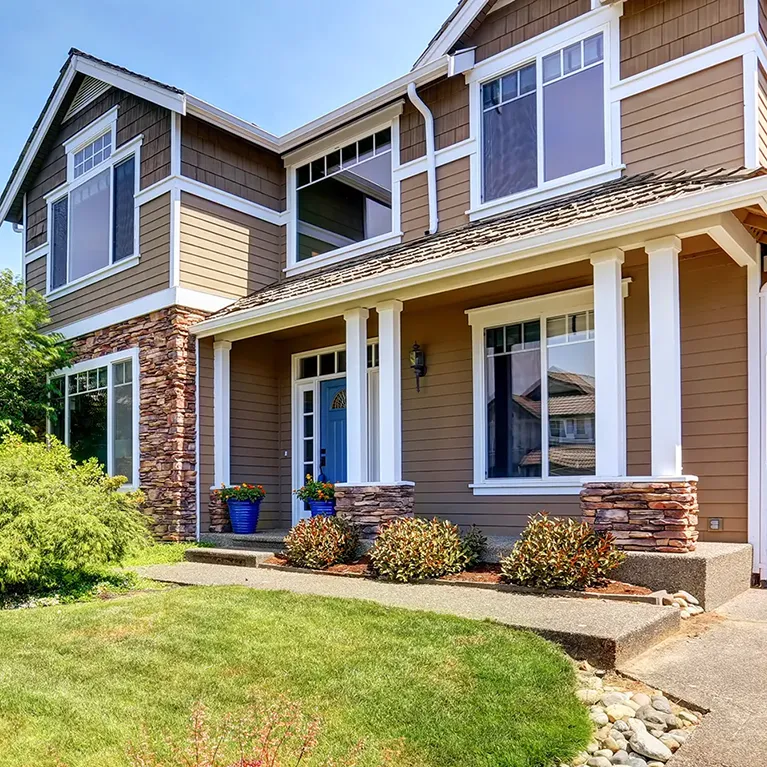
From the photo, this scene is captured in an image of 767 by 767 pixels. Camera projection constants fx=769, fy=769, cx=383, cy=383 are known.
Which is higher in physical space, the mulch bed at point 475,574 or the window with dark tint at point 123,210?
the window with dark tint at point 123,210

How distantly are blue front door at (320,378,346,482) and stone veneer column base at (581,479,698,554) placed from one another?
183 inches

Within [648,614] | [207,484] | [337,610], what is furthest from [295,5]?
[648,614]

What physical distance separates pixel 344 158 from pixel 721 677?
8.54 metres

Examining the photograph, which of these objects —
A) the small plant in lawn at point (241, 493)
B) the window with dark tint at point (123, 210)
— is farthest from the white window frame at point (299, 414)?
the window with dark tint at point (123, 210)

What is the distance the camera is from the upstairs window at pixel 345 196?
33.8 ft

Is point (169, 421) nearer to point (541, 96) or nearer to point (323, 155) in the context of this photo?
point (323, 155)

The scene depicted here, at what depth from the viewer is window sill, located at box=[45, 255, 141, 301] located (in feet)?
35.8

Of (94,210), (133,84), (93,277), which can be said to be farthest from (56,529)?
(133,84)

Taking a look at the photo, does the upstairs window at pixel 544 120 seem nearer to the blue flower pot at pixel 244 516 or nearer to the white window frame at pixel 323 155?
the white window frame at pixel 323 155

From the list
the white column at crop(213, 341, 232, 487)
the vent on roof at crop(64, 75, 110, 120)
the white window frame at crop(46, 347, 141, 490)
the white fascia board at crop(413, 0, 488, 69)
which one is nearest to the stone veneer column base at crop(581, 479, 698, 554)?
the white column at crop(213, 341, 232, 487)

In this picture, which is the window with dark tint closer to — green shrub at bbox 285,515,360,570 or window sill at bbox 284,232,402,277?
window sill at bbox 284,232,402,277

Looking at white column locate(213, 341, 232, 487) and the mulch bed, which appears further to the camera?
white column locate(213, 341, 232, 487)

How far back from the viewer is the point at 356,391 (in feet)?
28.2

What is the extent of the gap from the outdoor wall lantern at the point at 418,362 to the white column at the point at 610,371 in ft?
10.0
